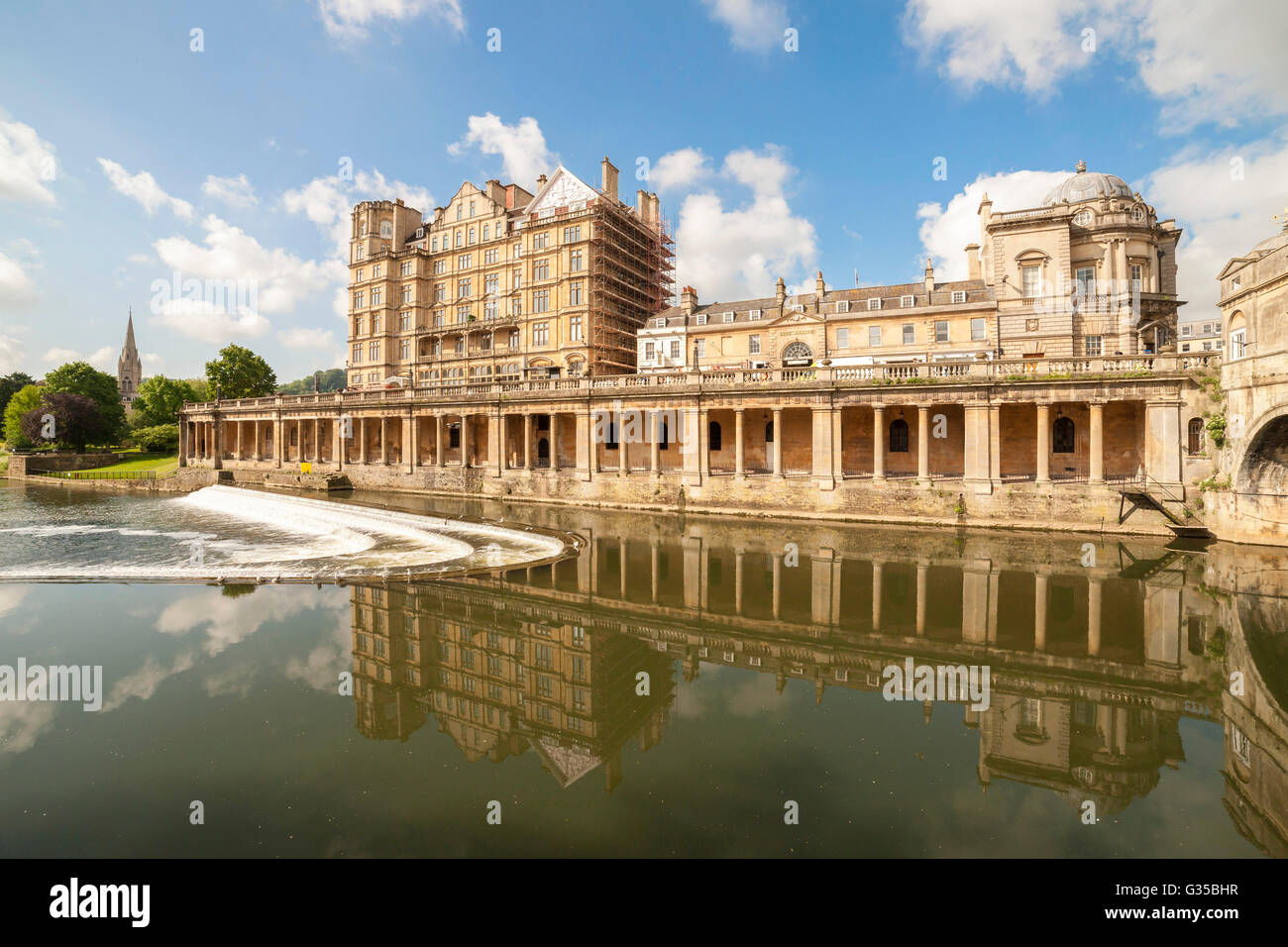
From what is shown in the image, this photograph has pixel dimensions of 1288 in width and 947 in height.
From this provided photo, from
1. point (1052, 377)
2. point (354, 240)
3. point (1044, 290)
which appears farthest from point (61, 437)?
point (1044, 290)

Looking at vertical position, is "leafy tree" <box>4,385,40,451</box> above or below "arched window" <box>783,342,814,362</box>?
below

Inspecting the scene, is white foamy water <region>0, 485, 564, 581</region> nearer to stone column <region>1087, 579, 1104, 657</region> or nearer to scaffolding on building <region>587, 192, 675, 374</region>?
stone column <region>1087, 579, 1104, 657</region>

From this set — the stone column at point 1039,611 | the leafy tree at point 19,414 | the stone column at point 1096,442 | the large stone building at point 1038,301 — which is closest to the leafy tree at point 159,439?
the leafy tree at point 19,414

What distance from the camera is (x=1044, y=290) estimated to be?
124 ft

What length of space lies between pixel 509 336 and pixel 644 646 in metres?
46.0

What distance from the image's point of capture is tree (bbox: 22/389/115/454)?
196 feet

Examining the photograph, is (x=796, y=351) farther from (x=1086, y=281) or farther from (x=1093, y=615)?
(x=1093, y=615)

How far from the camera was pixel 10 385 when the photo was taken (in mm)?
89000

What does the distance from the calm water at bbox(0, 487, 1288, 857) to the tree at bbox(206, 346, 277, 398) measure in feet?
202

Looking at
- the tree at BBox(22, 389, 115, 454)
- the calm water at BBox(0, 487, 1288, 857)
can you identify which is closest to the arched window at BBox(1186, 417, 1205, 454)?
the calm water at BBox(0, 487, 1288, 857)

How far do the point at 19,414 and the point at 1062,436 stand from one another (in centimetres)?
10326

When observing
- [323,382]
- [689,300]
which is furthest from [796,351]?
[323,382]

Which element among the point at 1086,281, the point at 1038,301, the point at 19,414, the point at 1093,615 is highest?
the point at 1086,281
